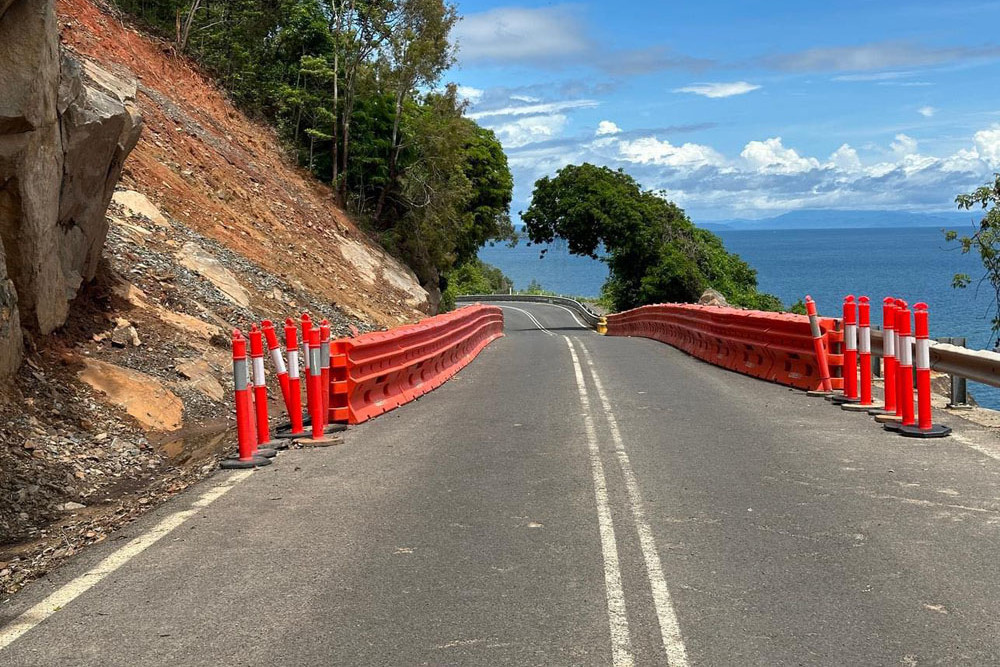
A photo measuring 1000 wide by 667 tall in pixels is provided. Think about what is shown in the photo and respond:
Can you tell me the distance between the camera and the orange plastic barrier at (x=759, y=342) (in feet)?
49.6

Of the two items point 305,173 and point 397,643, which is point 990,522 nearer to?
point 397,643

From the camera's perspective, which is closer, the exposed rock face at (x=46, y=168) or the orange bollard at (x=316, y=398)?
the exposed rock face at (x=46, y=168)

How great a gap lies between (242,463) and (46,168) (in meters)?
4.33

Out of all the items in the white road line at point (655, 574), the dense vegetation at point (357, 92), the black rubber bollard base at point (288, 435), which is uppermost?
the dense vegetation at point (357, 92)

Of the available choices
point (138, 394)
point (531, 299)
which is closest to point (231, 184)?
point (138, 394)

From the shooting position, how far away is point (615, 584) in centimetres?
593

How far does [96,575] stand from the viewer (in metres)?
6.21

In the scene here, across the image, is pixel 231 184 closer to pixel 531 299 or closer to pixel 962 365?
pixel 962 365

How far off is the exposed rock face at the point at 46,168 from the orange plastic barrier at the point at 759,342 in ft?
33.3

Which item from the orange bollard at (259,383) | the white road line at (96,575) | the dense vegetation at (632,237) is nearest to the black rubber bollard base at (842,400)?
the orange bollard at (259,383)

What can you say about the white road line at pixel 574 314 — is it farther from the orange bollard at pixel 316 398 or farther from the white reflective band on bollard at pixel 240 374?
the white reflective band on bollard at pixel 240 374

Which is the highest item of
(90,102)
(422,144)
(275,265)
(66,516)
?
(422,144)

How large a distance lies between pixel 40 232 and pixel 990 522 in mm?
9643

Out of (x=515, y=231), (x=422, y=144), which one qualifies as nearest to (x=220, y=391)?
(x=422, y=144)
